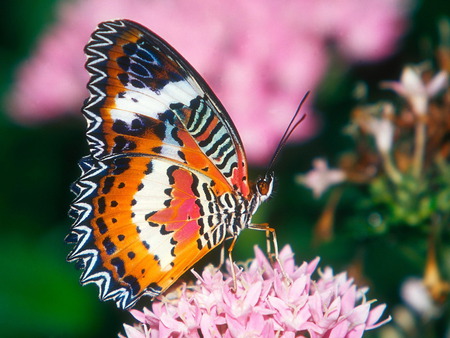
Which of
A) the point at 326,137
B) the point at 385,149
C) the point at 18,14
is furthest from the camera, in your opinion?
the point at 18,14

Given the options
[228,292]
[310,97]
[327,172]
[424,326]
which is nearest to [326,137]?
[310,97]

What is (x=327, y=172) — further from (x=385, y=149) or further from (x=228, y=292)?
(x=228, y=292)

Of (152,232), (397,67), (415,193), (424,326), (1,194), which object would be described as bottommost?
(1,194)

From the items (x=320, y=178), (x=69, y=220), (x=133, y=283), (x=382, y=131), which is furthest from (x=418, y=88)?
(x=69, y=220)

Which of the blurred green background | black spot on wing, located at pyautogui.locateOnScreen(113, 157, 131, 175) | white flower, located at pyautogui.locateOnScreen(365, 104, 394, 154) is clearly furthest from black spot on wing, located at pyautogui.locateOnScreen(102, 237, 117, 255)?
white flower, located at pyautogui.locateOnScreen(365, 104, 394, 154)

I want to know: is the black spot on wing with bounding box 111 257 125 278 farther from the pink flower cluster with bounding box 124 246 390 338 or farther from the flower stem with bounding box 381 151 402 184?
the flower stem with bounding box 381 151 402 184

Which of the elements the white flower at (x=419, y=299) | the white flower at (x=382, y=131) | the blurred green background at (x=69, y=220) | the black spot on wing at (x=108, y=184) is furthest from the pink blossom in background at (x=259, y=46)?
the black spot on wing at (x=108, y=184)

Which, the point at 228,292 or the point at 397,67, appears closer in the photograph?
the point at 228,292
